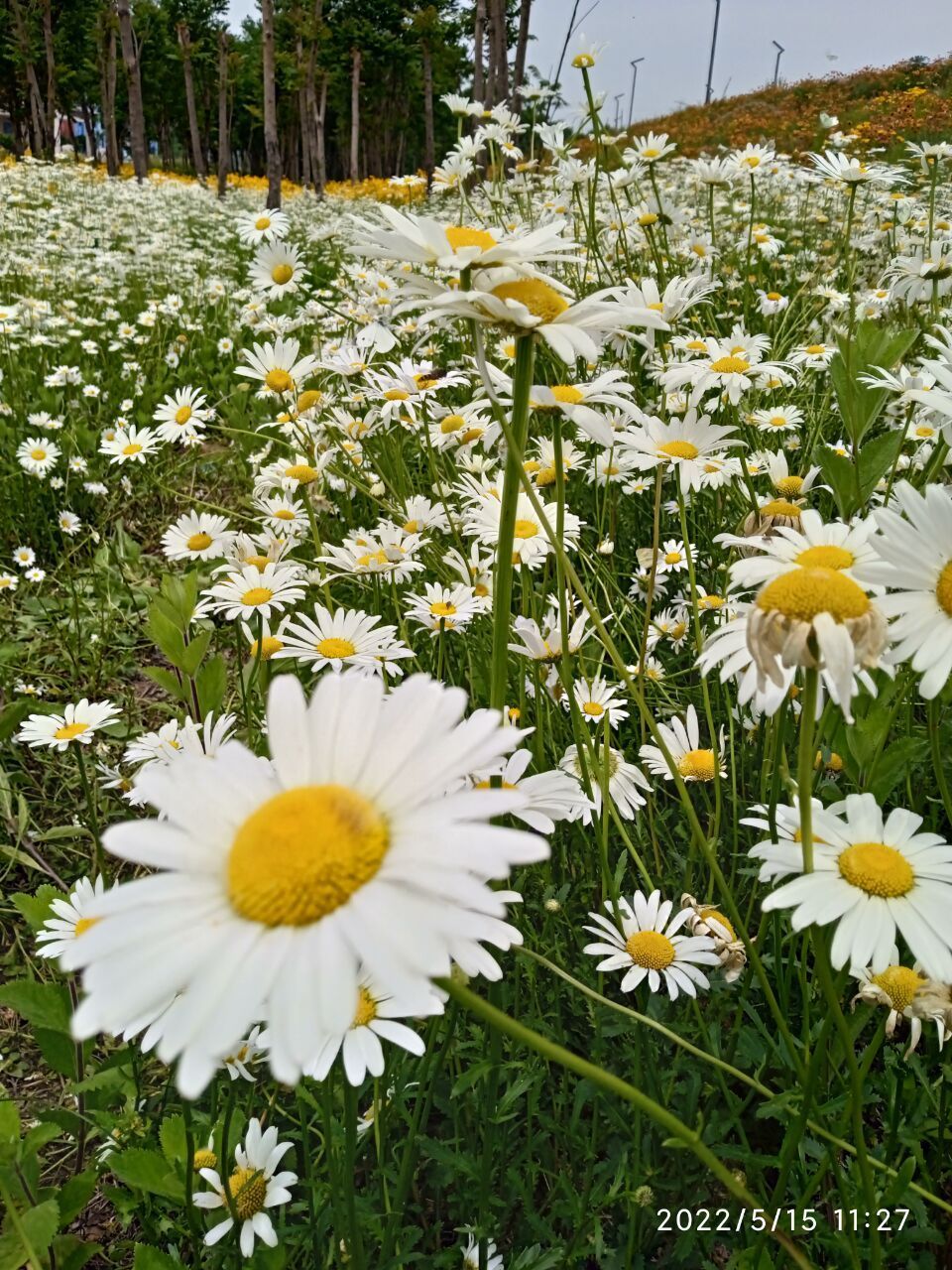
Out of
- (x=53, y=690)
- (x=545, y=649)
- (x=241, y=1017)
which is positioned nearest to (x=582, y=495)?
(x=545, y=649)

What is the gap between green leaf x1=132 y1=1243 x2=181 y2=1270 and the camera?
92cm

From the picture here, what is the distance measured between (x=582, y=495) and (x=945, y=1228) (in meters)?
1.93

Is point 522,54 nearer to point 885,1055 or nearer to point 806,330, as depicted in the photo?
point 806,330

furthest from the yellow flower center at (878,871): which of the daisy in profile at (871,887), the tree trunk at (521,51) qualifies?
the tree trunk at (521,51)

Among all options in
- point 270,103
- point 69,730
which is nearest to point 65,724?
point 69,730

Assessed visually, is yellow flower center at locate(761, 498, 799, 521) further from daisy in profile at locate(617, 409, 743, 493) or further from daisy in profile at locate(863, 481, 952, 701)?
daisy in profile at locate(863, 481, 952, 701)

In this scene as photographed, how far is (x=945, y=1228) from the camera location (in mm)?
1093

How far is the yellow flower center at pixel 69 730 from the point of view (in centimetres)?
161

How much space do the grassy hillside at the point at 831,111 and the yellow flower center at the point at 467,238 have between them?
1000 centimetres

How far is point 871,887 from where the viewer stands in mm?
703

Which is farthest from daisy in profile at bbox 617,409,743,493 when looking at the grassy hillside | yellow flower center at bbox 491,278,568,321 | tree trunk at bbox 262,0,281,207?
tree trunk at bbox 262,0,281,207

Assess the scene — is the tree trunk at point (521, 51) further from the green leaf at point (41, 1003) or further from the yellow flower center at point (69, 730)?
the green leaf at point (41, 1003)

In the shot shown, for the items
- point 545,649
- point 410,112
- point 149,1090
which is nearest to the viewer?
point 545,649
